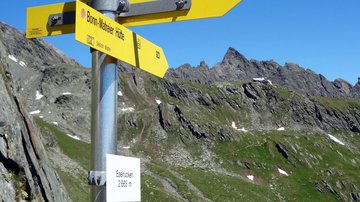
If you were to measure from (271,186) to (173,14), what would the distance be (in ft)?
414

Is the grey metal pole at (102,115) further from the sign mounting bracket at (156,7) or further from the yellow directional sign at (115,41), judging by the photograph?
the sign mounting bracket at (156,7)

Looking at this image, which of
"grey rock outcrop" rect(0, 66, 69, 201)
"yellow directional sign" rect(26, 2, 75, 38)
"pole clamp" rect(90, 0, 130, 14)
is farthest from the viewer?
"grey rock outcrop" rect(0, 66, 69, 201)

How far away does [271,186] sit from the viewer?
128375mm

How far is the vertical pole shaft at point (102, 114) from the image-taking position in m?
6.19

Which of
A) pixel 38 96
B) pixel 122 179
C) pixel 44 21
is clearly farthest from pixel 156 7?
pixel 38 96

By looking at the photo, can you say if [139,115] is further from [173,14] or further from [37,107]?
[173,14]

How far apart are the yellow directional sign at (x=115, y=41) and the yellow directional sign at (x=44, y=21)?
825 millimetres

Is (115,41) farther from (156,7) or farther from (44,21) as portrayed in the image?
(44,21)

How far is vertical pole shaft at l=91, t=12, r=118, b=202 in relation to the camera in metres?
6.19

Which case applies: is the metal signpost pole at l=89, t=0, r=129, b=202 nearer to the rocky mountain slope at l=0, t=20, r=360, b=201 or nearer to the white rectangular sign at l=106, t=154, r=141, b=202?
the white rectangular sign at l=106, t=154, r=141, b=202

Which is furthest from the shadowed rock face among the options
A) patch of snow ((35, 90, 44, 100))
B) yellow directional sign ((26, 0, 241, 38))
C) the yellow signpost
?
patch of snow ((35, 90, 44, 100))

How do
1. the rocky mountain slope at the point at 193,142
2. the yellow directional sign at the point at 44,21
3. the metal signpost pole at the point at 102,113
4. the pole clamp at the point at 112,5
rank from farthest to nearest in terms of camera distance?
the rocky mountain slope at the point at 193,142 → the yellow directional sign at the point at 44,21 → the pole clamp at the point at 112,5 → the metal signpost pole at the point at 102,113

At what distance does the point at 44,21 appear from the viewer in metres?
7.29

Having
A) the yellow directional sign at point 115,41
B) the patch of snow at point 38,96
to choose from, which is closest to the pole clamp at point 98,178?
the yellow directional sign at point 115,41
